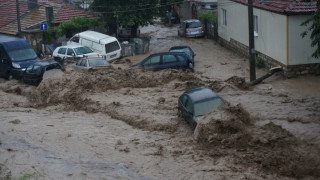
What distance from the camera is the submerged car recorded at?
31.3 m

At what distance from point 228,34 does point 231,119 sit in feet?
61.9

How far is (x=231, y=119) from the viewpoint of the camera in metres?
17.3

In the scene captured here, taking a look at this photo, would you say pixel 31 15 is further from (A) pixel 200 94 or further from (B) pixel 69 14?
(A) pixel 200 94

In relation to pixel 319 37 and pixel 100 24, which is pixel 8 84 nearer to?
pixel 100 24

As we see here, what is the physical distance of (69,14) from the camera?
39.6 m

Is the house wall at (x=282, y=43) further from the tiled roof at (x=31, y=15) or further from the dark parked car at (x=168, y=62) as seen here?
the tiled roof at (x=31, y=15)

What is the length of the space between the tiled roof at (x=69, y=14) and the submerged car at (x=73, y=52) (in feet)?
23.2

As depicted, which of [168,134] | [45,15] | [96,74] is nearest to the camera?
[168,134]

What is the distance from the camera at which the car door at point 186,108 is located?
18.2 m

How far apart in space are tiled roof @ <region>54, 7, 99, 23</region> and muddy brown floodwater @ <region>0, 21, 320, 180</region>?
11.2m

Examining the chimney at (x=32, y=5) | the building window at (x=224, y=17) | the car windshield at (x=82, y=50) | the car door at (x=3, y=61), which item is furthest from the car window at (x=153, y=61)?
the chimney at (x=32, y=5)

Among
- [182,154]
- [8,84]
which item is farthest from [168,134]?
[8,84]

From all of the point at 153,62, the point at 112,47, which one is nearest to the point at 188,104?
the point at 153,62

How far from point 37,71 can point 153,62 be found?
556 centimetres
